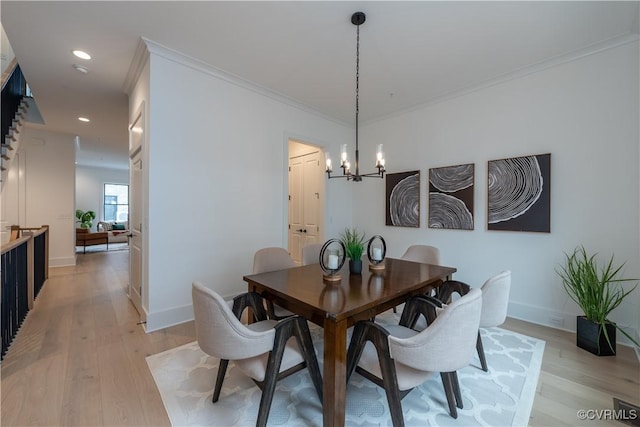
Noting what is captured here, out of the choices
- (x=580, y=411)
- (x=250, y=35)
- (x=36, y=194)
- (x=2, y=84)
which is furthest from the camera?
(x=36, y=194)

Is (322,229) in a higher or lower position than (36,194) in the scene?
lower

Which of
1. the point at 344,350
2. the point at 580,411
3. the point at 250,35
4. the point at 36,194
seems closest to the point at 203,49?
the point at 250,35

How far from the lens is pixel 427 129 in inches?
152

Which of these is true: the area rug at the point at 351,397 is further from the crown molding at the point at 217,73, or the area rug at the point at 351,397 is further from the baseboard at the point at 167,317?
the crown molding at the point at 217,73

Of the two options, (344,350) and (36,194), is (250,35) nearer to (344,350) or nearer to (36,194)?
(344,350)

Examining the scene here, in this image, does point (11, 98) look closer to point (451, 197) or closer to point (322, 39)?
point (322, 39)

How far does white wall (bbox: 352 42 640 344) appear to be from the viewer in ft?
8.04

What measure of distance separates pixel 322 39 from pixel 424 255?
2.41 m

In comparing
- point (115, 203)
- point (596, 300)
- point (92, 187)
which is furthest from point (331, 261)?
point (115, 203)

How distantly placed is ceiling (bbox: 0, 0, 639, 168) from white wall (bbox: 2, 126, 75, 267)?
106 inches

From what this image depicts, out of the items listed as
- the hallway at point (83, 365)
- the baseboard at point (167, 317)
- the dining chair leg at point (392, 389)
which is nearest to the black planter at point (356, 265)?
the dining chair leg at point (392, 389)

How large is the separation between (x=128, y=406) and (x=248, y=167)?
252 cm

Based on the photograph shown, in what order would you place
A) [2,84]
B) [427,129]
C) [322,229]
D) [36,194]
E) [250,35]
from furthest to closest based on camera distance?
[36,194] → [322,229] → [427,129] → [2,84] → [250,35]

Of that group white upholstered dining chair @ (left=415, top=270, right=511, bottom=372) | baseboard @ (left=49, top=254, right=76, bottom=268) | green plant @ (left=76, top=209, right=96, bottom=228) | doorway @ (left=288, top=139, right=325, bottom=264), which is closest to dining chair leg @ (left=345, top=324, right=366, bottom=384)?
white upholstered dining chair @ (left=415, top=270, right=511, bottom=372)
